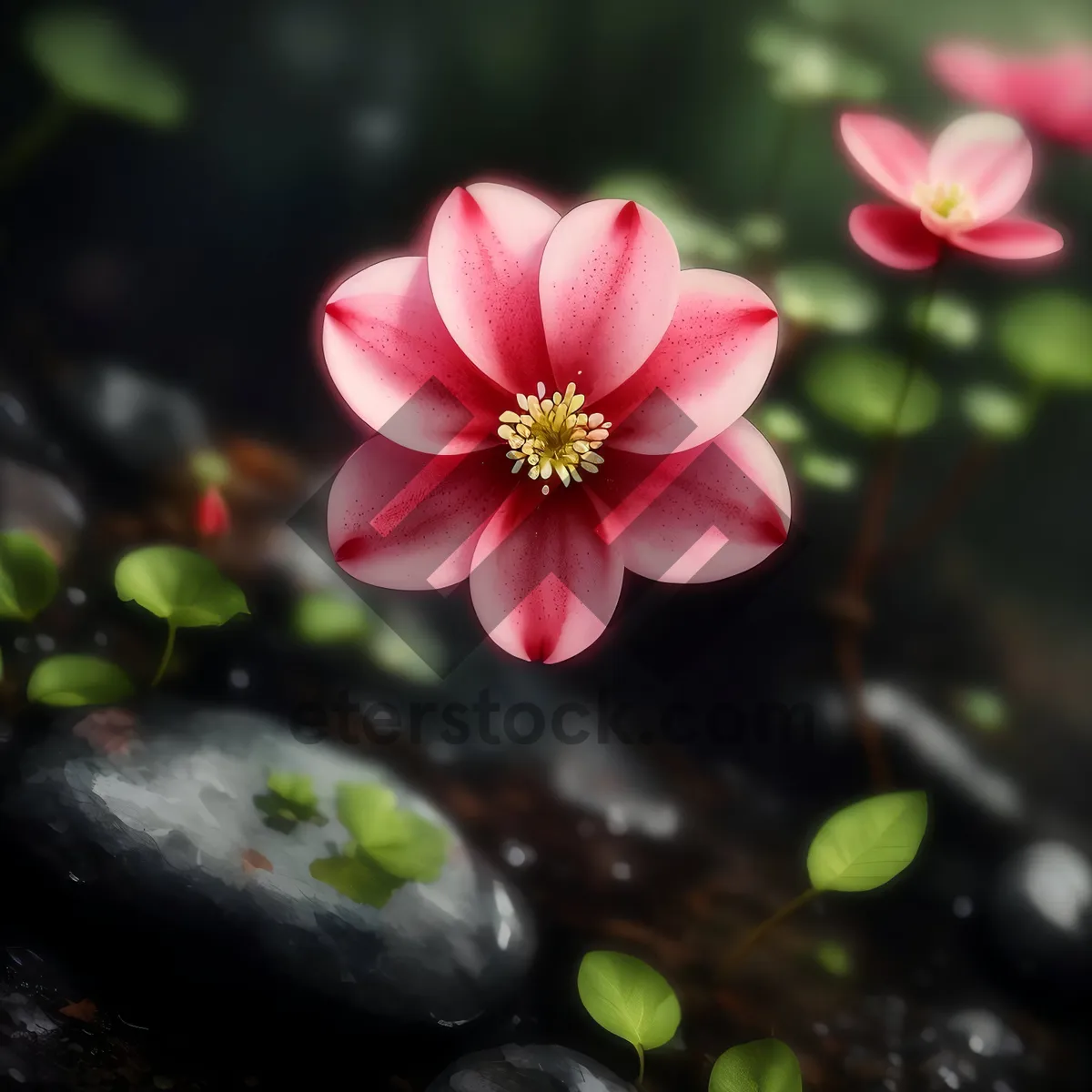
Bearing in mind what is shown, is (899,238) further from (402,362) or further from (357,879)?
(357,879)

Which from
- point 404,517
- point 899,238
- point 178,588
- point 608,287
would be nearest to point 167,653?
point 178,588

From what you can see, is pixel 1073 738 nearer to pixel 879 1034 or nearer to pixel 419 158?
pixel 879 1034

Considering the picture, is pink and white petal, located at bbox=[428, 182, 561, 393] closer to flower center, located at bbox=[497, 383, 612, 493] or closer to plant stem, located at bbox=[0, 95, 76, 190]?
flower center, located at bbox=[497, 383, 612, 493]

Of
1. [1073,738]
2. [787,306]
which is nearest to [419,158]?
[787,306]

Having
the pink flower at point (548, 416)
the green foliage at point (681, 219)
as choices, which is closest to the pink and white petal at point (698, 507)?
the pink flower at point (548, 416)

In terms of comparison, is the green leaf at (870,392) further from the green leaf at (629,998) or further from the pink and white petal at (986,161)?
the green leaf at (629,998)

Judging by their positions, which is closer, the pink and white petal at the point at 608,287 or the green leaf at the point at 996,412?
the pink and white petal at the point at 608,287
